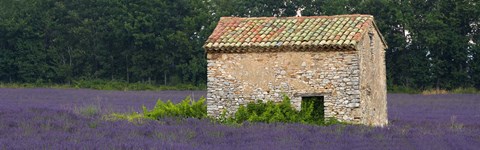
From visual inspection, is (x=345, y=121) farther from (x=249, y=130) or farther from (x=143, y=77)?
(x=143, y=77)

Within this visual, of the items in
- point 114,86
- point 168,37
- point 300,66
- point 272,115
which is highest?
point 168,37

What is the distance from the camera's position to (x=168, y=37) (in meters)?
37.9

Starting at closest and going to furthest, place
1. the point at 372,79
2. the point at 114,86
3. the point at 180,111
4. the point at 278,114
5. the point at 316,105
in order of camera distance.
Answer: the point at 278,114, the point at 316,105, the point at 372,79, the point at 180,111, the point at 114,86

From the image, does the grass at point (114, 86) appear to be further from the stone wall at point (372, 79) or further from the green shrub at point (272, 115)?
the green shrub at point (272, 115)

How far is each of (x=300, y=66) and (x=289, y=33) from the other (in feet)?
3.04

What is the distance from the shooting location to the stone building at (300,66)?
1482cm

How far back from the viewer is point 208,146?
10578mm

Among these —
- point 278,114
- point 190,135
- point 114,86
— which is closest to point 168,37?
point 114,86

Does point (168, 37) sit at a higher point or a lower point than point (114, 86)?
higher

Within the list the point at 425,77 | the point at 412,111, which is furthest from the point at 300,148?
the point at 425,77

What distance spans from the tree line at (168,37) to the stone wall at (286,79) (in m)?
21.3

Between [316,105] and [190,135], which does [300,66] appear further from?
[190,135]

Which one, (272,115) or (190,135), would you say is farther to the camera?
(272,115)

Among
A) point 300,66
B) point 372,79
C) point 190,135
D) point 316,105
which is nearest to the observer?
point 190,135
